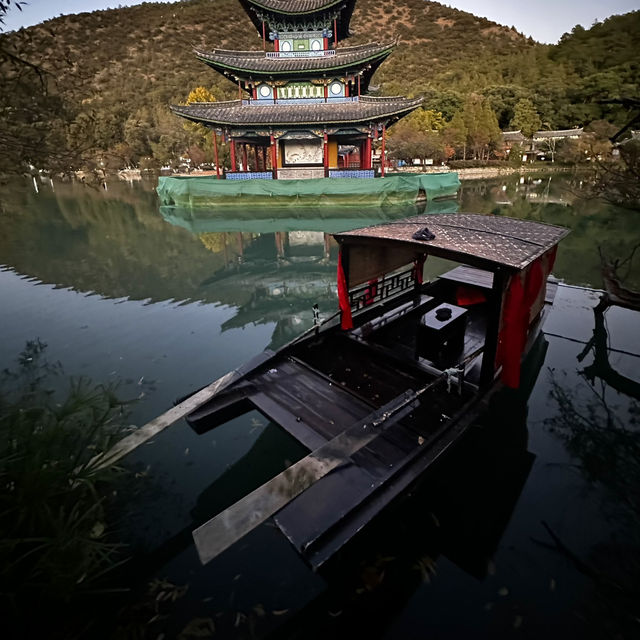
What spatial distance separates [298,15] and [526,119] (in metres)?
52.8

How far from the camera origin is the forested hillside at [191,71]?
4285 millimetres

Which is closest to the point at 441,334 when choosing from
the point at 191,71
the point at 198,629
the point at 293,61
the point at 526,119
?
the point at 198,629

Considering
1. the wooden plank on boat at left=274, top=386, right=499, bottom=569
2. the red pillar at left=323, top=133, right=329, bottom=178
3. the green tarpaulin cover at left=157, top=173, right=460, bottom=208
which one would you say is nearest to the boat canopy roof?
the wooden plank on boat at left=274, top=386, right=499, bottom=569

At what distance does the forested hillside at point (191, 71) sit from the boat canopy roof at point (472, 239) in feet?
7.51

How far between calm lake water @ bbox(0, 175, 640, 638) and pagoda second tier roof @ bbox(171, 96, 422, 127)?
22469 mm

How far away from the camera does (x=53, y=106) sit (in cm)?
444

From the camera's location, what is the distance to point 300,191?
28.0 m

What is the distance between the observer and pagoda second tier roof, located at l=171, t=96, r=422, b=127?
95.7 ft

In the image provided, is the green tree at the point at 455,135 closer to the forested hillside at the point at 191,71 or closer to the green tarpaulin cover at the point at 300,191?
the forested hillside at the point at 191,71

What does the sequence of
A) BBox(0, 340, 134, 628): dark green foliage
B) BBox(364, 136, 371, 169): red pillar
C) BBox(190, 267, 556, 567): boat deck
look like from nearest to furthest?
BBox(0, 340, 134, 628): dark green foliage, BBox(190, 267, 556, 567): boat deck, BBox(364, 136, 371, 169): red pillar

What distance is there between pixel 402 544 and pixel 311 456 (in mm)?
1383

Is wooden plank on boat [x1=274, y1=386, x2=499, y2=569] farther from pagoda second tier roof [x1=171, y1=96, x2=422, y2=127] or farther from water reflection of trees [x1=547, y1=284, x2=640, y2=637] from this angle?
pagoda second tier roof [x1=171, y1=96, x2=422, y2=127]

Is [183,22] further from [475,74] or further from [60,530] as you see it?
[60,530]

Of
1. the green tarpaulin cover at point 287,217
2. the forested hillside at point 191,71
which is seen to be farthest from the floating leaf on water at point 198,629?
the green tarpaulin cover at point 287,217
